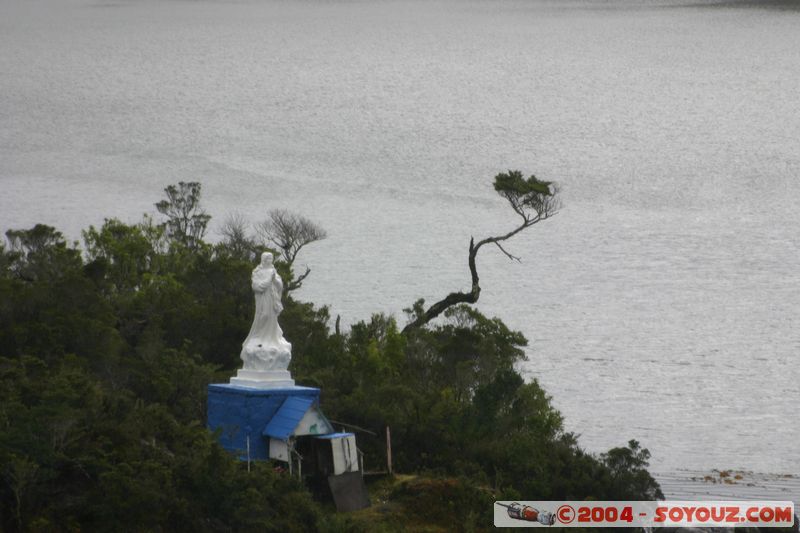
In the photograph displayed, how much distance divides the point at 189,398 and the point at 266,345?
4.52 meters

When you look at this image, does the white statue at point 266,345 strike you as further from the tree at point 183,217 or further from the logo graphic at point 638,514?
the tree at point 183,217

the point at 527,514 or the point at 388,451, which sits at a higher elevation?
the point at 388,451

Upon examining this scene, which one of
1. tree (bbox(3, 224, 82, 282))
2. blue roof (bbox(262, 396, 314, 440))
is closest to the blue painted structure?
blue roof (bbox(262, 396, 314, 440))

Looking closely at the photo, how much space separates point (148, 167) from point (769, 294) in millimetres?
31563

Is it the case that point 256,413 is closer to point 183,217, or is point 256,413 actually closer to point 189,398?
point 189,398

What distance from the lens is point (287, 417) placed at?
856 inches

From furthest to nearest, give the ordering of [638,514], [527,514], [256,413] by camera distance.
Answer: [638,514], [527,514], [256,413]

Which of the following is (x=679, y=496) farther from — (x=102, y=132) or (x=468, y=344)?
(x=102, y=132)

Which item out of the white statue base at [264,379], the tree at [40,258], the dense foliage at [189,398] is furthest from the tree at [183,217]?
the white statue base at [264,379]

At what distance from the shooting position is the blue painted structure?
21.8m

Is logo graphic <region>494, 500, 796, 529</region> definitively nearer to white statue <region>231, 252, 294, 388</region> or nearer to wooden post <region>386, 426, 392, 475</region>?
wooden post <region>386, 426, 392, 475</region>

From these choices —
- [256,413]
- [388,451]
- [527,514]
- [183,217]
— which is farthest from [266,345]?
[183,217]

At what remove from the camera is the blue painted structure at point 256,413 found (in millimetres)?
21828

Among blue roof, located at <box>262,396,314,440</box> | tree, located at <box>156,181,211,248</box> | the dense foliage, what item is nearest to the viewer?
the dense foliage
